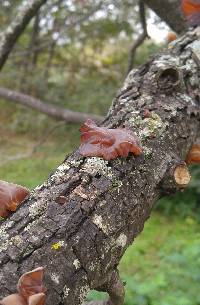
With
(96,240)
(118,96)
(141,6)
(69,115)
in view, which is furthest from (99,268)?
(69,115)

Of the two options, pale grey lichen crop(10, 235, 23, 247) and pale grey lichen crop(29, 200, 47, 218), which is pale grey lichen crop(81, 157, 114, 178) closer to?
pale grey lichen crop(29, 200, 47, 218)

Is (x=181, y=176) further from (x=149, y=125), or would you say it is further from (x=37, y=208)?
(x=37, y=208)

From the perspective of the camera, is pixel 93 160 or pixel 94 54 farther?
pixel 94 54

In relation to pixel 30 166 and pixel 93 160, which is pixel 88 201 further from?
pixel 30 166

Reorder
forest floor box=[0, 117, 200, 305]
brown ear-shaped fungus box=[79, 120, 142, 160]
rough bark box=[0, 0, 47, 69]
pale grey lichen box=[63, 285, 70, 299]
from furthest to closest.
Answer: forest floor box=[0, 117, 200, 305] < rough bark box=[0, 0, 47, 69] < brown ear-shaped fungus box=[79, 120, 142, 160] < pale grey lichen box=[63, 285, 70, 299]

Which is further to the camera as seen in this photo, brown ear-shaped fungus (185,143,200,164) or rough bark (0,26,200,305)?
brown ear-shaped fungus (185,143,200,164)

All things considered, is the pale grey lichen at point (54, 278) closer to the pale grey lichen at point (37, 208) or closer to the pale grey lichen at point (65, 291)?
the pale grey lichen at point (65, 291)

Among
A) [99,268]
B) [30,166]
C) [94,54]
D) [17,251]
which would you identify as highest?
[17,251]

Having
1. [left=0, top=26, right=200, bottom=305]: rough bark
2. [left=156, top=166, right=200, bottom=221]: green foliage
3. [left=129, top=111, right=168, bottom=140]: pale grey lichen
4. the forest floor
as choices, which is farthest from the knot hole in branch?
[left=156, top=166, right=200, bottom=221]: green foliage
